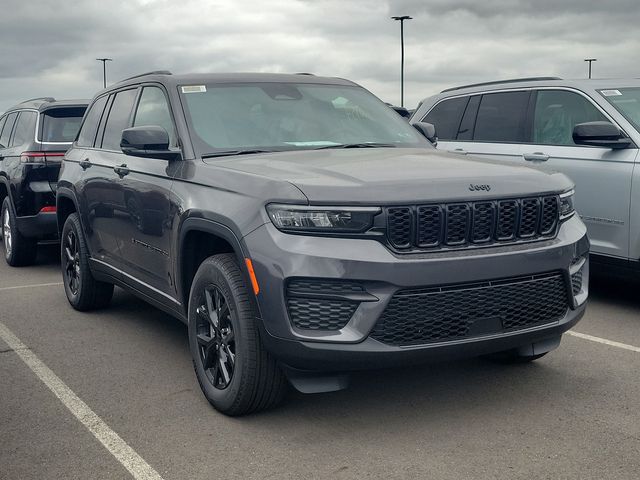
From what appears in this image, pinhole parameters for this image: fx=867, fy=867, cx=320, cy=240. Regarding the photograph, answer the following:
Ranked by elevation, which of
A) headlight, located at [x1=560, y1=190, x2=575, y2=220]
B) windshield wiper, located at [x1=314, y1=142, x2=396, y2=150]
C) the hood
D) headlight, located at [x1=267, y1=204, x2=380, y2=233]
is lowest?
headlight, located at [x1=560, y1=190, x2=575, y2=220]

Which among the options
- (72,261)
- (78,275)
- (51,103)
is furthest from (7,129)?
(78,275)

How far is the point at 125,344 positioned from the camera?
605cm

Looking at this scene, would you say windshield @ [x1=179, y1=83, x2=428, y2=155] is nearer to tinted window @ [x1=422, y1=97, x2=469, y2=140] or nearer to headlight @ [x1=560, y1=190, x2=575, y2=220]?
headlight @ [x1=560, y1=190, x2=575, y2=220]

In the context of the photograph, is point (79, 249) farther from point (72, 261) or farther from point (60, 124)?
point (60, 124)

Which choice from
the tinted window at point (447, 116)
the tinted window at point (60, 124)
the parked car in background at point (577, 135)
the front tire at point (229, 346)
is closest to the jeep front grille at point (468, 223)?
the front tire at point (229, 346)

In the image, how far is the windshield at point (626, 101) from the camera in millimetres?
7006

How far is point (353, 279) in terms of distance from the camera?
3.85 m

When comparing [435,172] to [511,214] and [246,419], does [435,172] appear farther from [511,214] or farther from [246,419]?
[246,419]

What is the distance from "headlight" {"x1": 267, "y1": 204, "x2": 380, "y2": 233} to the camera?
3.90 metres

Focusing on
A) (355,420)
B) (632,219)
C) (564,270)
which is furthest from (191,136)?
(632,219)

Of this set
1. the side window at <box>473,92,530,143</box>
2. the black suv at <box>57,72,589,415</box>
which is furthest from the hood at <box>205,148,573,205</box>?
the side window at <box>473,92,530,143</box>

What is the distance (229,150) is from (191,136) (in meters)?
0.25

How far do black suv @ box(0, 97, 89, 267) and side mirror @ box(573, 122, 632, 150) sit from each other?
18.4ft

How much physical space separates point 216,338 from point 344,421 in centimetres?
79
